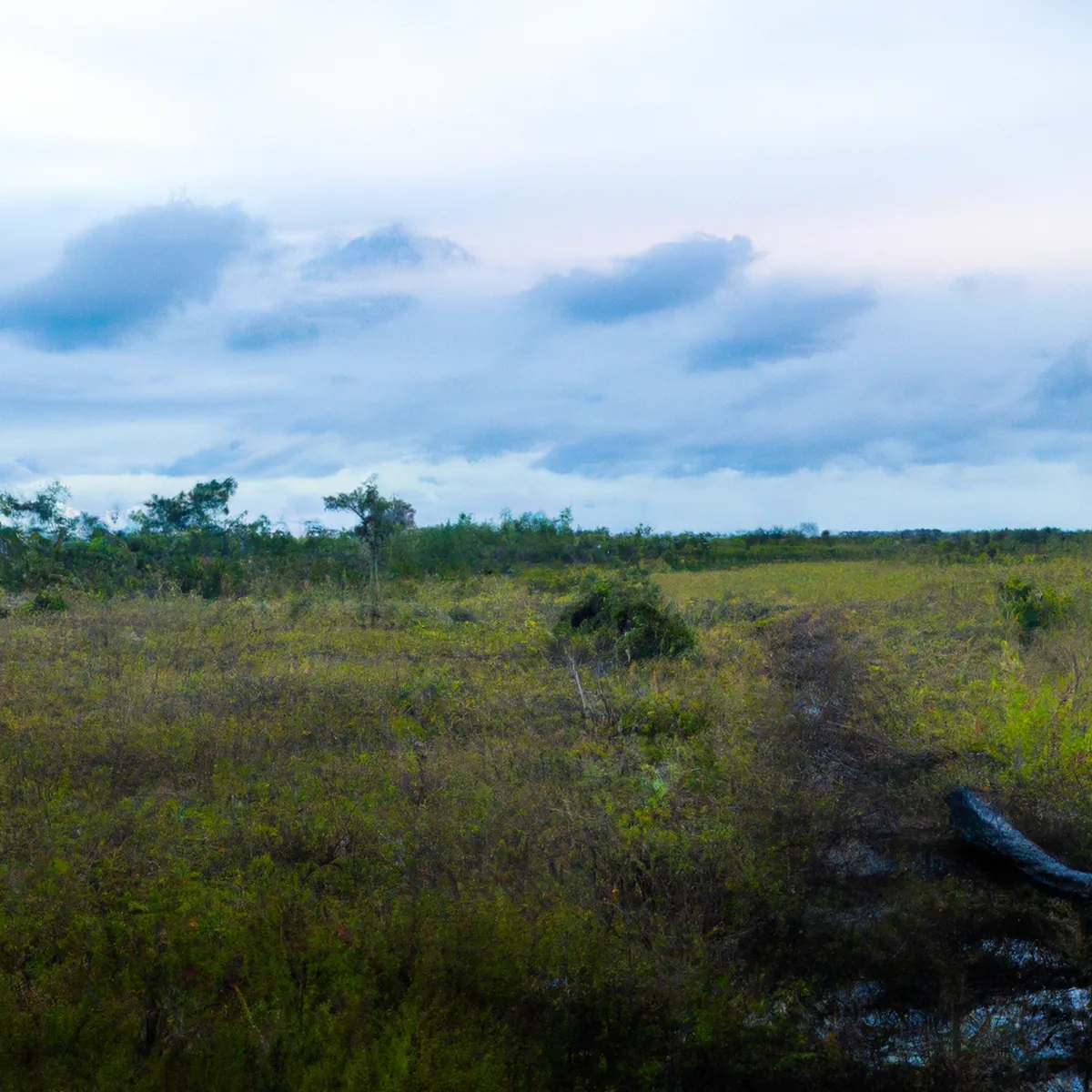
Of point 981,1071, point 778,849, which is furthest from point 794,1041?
point 778,849

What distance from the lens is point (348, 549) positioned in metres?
24.8

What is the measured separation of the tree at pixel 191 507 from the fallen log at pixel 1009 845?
25.2m

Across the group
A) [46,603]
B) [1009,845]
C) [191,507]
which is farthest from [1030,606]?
[191,507]

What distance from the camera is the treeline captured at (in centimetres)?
1950

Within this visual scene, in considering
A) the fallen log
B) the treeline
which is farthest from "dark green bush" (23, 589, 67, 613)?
the fallen log

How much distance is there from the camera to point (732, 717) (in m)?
7.56

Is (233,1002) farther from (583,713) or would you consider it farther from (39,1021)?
(583,713)

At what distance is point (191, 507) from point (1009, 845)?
2637 centimetres

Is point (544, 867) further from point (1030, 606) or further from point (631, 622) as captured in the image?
point (1030, 606)

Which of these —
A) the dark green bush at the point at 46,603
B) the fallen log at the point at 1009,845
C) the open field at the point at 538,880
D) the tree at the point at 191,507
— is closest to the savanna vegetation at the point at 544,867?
the open field at the point at 538,880

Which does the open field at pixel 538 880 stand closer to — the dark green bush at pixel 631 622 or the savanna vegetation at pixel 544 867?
the savanna vegetation at pixel 544 867

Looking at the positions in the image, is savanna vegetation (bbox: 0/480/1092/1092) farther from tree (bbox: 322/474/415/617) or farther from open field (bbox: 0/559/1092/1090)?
tree (bbox: 322/474/415/617)

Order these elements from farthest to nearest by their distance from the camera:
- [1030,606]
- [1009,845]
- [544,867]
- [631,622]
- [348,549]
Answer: [348,549]
[1030,606]
[631,622]
[1009,845]
[544,867]

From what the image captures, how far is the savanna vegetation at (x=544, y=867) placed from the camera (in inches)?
140
